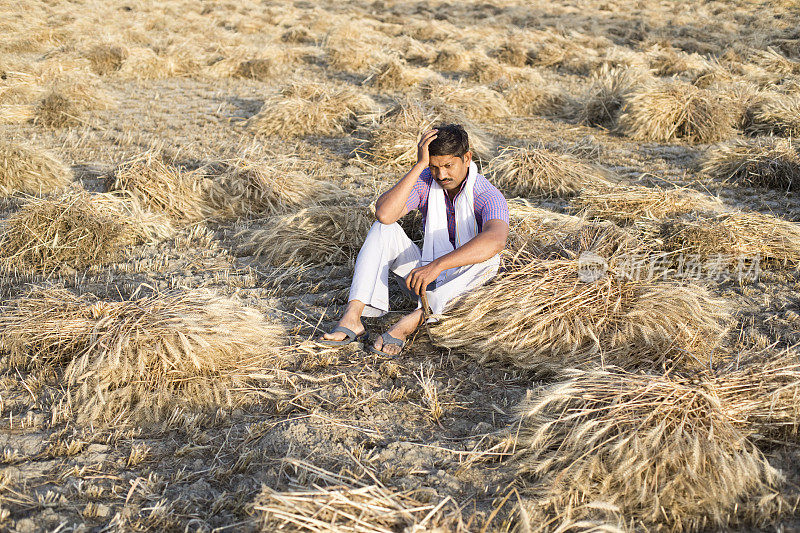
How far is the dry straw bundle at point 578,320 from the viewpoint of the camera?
9.34ft

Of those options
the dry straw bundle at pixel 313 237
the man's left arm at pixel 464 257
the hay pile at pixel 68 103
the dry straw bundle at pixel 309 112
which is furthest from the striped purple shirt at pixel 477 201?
the hay pile at pixel 68 103

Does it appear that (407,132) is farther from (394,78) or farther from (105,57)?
(105,57)

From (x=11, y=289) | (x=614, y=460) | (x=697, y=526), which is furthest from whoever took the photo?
(x=11, y=289)

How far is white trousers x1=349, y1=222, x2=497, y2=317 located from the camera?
10.3 feet

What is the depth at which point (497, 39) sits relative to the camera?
13.2 m

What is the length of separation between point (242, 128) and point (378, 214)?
14.7 ft

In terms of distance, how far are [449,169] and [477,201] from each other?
234 mm

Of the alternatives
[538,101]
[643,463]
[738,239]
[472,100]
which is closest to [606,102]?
[538,101]

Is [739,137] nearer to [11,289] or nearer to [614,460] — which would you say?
[614,460]

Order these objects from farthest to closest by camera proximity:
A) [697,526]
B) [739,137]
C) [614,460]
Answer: [739,137], [614,460], [697,526]

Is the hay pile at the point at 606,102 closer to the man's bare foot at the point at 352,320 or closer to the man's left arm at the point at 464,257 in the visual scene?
the man's left arm at the point at 464,257

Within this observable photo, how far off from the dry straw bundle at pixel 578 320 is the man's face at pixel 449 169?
0.57m

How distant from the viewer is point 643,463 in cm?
198

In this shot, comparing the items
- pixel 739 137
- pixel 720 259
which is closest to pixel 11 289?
pixel 720 259
